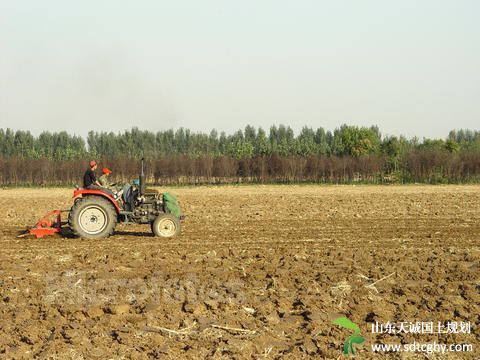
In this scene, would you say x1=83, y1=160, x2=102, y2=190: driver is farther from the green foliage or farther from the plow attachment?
the green foliage

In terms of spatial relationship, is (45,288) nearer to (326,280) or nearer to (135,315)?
(135,315)

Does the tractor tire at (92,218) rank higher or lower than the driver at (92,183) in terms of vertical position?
lower

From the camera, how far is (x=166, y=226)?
1405 centimetres

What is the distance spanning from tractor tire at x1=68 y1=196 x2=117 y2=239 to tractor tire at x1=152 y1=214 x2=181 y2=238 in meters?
0.87

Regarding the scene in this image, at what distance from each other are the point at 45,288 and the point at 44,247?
14.1 feet

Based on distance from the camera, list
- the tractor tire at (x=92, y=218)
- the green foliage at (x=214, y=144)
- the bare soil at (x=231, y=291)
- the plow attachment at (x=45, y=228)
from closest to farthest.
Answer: the bare soil at (x=231, y=291) < the tractor tire at (x=92, y=218) < the plow attachment at (x=45, y=228) < the green foliage at (x=214, y=144)

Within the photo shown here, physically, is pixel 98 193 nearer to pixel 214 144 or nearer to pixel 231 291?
pixel 231 291

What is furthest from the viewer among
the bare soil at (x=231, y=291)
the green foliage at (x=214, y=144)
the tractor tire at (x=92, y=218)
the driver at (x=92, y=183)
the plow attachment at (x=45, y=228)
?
the green foliage at (x=214, y=144)

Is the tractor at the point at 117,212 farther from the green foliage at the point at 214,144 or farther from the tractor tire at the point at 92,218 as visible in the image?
the green foliage at the point at 214,144

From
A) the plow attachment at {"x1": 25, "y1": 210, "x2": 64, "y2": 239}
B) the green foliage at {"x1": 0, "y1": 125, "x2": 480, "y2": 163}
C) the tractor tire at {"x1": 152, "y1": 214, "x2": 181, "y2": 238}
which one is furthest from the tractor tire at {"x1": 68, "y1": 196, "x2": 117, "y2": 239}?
the green foliage at {"x1": 0, "y1": 125, "x2": 480, "y2": 163}

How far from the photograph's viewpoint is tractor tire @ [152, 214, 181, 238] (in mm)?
13945

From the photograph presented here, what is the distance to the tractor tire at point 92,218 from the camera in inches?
537

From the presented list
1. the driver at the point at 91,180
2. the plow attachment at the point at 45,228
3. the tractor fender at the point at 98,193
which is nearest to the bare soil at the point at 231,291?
the plow attachment at the point at 45,228

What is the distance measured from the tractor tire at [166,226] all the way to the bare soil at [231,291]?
10.3 inches
